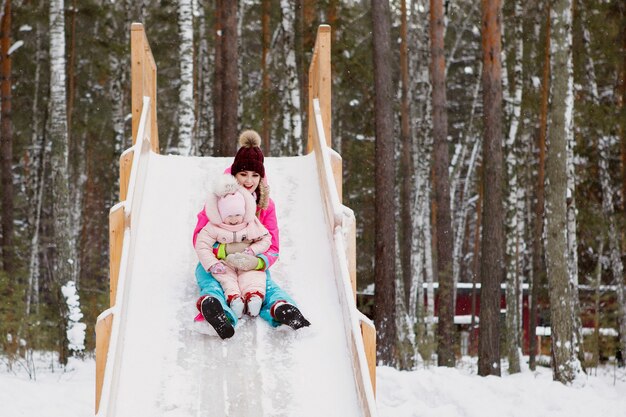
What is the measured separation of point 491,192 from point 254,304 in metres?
7.89

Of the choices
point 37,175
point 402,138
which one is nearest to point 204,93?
point 37,175

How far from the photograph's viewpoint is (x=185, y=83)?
1382 cm

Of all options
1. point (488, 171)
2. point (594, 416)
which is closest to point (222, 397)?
point (594, 416)

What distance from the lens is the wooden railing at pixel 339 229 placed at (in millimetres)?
5785

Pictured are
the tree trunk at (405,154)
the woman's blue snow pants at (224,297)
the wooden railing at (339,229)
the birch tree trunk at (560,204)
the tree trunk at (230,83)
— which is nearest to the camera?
the wooden railing at (339,229)

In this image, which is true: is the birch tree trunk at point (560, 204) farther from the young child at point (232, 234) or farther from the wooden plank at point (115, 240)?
the wooden plank at point (115, 240)

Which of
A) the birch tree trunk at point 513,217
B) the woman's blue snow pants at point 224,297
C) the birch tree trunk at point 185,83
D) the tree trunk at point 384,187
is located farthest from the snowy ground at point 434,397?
the birch tree trunk at point 513,217

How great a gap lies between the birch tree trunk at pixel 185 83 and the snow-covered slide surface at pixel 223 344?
5230 mm

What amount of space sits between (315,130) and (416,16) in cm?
1538

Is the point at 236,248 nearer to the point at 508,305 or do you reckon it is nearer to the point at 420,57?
the point at 508,305

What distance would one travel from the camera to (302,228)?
8016mm

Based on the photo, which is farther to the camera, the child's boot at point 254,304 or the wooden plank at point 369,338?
the child's boot at point 254,304

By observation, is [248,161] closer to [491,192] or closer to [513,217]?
[491,192]

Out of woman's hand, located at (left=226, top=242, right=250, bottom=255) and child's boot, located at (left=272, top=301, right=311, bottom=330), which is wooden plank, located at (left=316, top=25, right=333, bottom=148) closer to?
woman's hand, located at (left=226, top=242, right=250, bottom=255)
